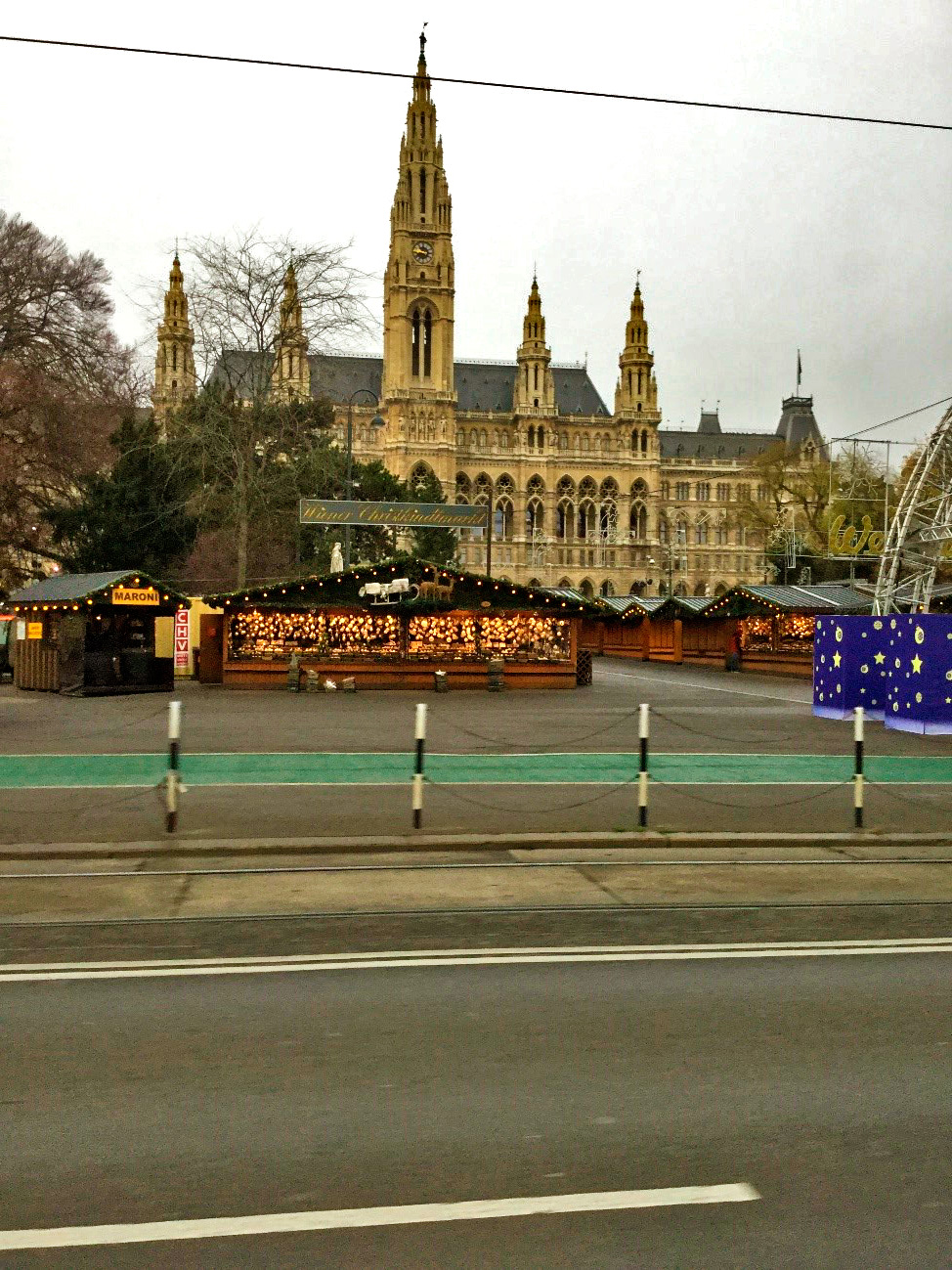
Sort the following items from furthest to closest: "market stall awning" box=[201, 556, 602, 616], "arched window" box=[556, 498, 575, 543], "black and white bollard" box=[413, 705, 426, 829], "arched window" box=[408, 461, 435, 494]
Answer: "arched window" box=[556, 498, 575, 543] → "arched window" box=[408, 461, 435, 494] → "market stall awning" box=[201, 556, 602, 616] → "black and white bollard" box=[413, 705, 426, 829]

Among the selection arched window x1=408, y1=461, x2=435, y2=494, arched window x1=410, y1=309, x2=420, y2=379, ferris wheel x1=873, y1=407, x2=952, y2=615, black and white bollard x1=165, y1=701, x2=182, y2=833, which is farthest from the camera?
arched window x1=410, y1=309, x2=420, y2=379

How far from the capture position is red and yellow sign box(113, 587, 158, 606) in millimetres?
32000

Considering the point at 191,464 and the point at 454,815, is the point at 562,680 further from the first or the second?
the point at 454,815

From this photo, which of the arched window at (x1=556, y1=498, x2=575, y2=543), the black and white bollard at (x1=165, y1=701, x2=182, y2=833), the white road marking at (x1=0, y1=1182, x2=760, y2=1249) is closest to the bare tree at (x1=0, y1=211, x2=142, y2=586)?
the black and white bollard at (x1=165, y1=701, x2=182, y2=833)

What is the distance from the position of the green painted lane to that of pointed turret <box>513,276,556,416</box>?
129 meters

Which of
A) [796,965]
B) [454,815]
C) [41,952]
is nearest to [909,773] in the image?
[454,815]

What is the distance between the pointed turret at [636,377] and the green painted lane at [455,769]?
5216 inches

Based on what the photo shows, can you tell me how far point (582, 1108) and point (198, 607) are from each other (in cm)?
3680

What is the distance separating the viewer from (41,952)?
7.08 meters

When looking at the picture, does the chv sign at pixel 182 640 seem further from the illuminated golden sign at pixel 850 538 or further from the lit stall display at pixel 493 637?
the illuminated golden sign at pixel 850 538

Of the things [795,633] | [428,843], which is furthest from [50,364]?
[428,843]

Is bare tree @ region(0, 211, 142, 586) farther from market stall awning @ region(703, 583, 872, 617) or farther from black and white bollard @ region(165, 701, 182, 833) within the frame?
black and white bollard @ region(165, 701, 182, 833)

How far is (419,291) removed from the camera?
444 ft

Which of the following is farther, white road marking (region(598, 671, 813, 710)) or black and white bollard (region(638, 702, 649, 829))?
white road marking (region(598, 671, 813, 710))
